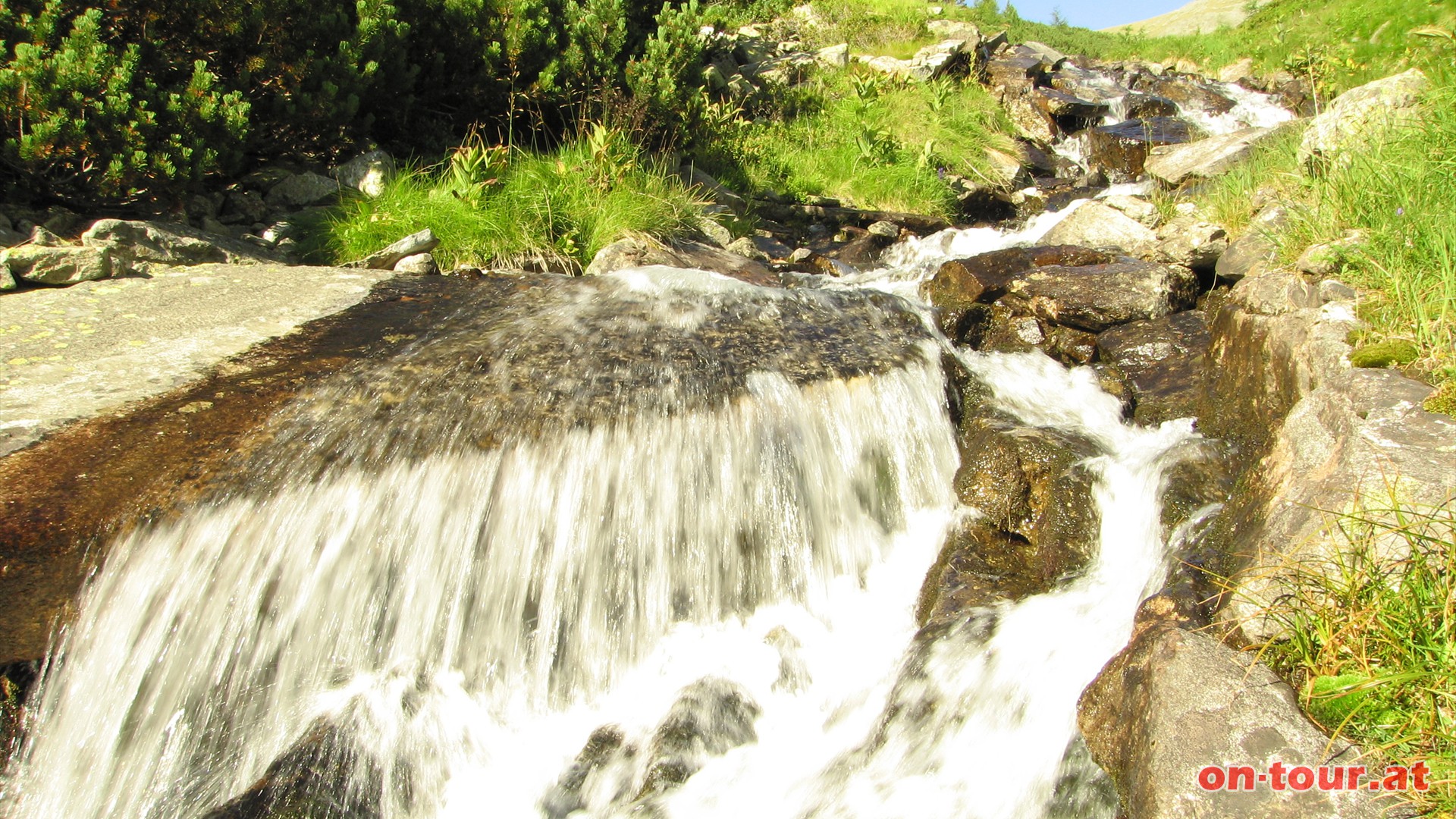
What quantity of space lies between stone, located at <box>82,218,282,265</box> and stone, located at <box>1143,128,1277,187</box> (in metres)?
8.54

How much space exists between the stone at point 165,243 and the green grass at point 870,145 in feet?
17.8

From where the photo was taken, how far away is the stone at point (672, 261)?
21.1 feet

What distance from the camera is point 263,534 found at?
3238 millimetres

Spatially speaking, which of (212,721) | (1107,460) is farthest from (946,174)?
(212,721)

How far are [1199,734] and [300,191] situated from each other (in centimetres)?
724

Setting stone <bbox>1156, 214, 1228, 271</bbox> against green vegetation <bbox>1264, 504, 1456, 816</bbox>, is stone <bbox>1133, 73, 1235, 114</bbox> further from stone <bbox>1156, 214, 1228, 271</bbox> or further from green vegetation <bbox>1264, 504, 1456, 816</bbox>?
green vegetation <bbox>1264, 504, 1456, 816</bbox>

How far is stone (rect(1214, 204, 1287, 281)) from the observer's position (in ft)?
16.6

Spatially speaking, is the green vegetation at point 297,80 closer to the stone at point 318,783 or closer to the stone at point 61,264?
the stone at point 61,264

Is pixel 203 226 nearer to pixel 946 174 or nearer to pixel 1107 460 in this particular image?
pixel 1107 460

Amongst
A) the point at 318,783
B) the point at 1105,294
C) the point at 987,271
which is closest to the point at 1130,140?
the point at 987,271

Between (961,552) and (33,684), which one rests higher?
(33,684)

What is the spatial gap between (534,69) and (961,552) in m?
6.38

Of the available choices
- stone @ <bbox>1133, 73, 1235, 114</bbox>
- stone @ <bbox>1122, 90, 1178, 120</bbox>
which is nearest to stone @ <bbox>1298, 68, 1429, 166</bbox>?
stone @ <bbox>1122, 90, 1178, 120</bbox>

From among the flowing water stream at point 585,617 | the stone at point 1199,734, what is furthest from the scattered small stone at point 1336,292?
the stone at point 1199,734
